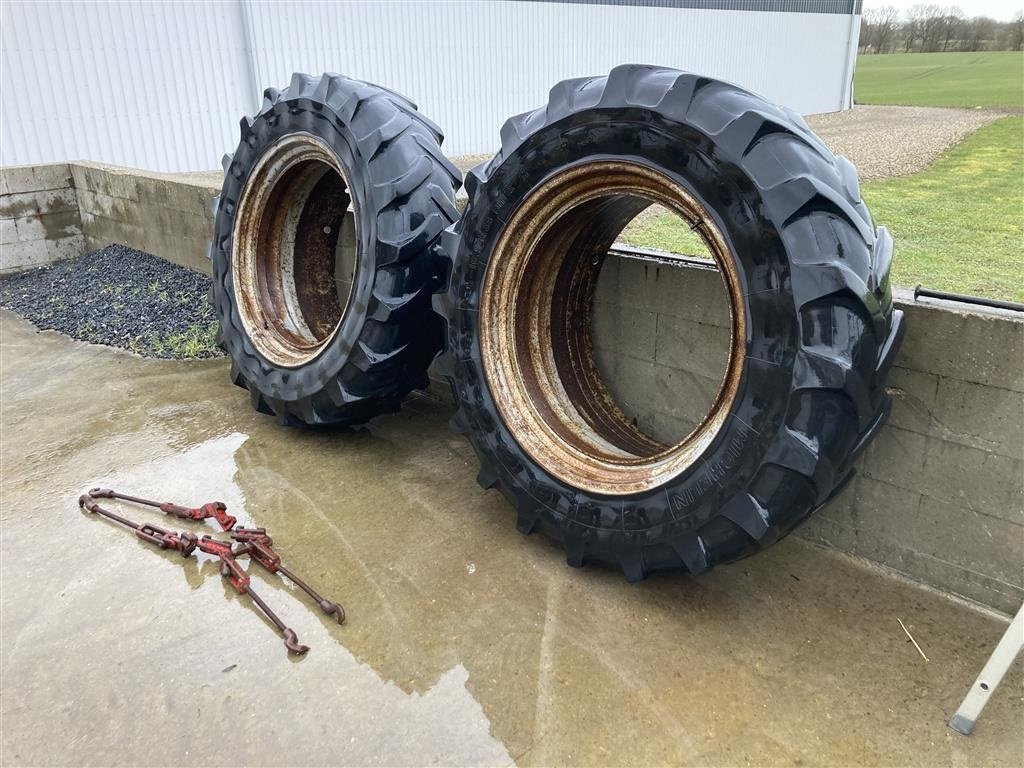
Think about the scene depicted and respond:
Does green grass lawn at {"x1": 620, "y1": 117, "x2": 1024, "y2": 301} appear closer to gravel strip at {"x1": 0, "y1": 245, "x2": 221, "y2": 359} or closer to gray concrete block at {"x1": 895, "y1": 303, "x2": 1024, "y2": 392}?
gray concrete block at {"x1": 895, "y1": 303, "x2": 1024, "y2": 392}

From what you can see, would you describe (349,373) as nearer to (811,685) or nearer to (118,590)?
(118,590)

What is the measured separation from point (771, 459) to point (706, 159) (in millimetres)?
1031

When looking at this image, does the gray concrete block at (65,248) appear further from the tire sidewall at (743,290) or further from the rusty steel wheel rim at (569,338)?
the rusty steel wheel rim at (569,338)

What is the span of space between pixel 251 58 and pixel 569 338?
368 inches

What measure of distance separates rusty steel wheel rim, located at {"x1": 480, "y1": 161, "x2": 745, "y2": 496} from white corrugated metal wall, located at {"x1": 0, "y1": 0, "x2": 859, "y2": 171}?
8637 millimetres

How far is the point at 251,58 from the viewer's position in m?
10.8

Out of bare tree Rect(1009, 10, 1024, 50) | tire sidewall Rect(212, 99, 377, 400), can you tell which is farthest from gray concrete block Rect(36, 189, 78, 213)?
bare tree Rect(1009, 10, 1024, 50)

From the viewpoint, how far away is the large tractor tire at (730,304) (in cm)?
235

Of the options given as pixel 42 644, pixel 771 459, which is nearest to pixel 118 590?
pixel 42 644

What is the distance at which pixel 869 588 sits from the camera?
2.99 meters

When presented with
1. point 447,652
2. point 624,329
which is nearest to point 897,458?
point 624,329

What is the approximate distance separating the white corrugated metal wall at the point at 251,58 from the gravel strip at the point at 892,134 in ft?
5.44

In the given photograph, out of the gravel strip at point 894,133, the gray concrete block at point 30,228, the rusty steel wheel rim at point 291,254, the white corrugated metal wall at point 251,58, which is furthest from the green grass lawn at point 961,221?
the gray concrete block at point 30,228

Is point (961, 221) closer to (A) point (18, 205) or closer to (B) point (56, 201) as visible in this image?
(B) point (56, 201)
